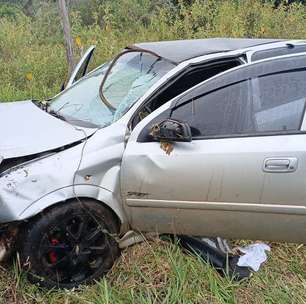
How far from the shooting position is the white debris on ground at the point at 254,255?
10.9 feet

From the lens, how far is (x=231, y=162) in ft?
9.84

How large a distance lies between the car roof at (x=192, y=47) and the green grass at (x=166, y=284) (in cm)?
132

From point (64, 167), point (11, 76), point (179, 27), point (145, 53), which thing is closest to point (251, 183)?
point (64, 167)

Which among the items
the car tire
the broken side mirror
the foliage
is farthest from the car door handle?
the foliage

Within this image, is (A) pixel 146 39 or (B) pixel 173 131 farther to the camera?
(A) pixel 146 39

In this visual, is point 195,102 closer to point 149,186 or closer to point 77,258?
point 149,186

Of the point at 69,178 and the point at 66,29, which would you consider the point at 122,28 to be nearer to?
the point at 66,29

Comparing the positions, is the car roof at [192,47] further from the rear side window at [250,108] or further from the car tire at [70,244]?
the car tire at [70,244]

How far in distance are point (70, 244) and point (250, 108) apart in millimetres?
1432

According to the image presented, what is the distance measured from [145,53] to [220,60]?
0.65 meters

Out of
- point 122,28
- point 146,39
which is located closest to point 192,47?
point 146,39

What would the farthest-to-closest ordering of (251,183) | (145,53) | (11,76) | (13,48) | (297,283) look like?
(13,48)
(11,76)
(145,53)
(297,283)
(251,183)

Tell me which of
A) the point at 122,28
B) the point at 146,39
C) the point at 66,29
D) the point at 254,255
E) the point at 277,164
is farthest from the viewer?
the point at 122,28

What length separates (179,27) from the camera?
28.0ft
